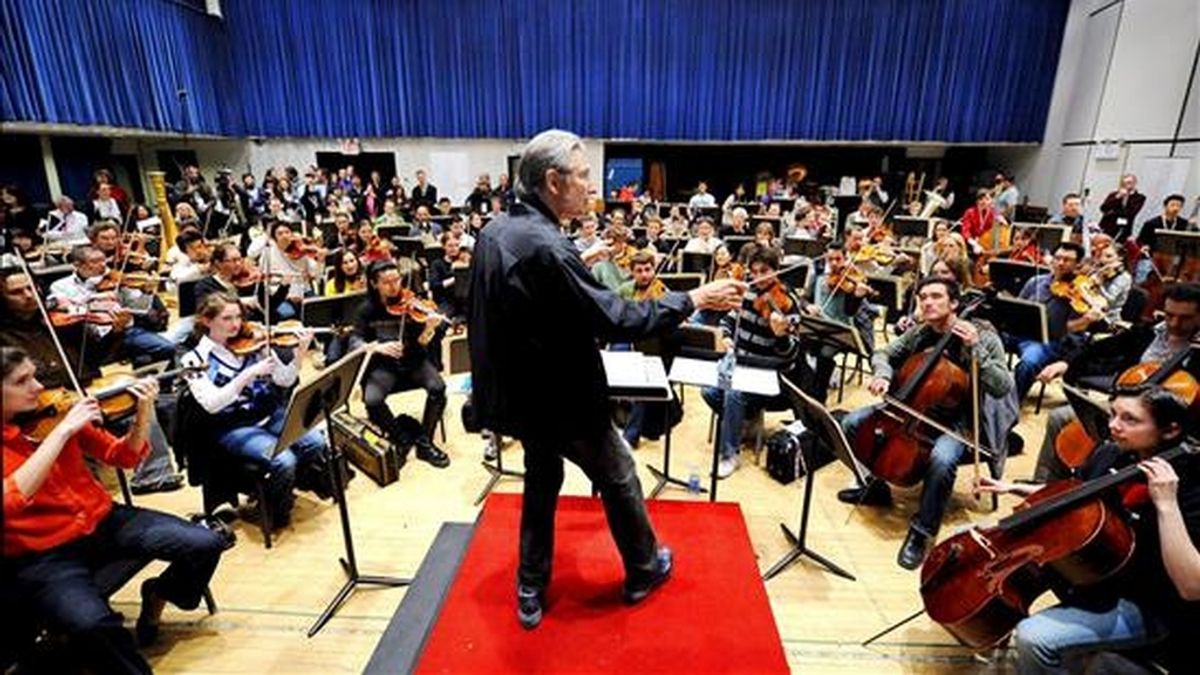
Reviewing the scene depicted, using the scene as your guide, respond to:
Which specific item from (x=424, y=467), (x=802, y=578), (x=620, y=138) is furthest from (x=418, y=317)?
(x=620, y=138)

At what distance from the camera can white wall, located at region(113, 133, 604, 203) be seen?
13578mm

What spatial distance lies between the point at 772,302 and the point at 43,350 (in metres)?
4.28

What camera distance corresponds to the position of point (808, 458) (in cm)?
316

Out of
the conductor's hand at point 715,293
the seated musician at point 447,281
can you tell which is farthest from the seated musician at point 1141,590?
the seated musician at point 447,281

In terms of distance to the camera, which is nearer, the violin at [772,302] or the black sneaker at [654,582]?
the black sneaker at [654,582]

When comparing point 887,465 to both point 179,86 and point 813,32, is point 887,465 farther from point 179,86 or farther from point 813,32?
point 179,86

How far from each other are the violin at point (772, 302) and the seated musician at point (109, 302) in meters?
4.11

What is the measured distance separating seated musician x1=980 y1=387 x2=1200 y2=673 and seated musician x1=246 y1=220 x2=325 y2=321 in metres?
5.46

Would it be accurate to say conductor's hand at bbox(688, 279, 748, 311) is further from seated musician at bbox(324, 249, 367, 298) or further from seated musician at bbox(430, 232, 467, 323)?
seated musician at bbox(324, 249, 367, 298)

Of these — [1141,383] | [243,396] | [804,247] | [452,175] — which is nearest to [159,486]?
[243,396]

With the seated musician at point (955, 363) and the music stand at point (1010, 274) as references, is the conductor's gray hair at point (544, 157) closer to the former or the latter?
the seated musician at point (955, 363)

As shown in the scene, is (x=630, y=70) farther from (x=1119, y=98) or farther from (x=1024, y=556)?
(x=1024, y=556)

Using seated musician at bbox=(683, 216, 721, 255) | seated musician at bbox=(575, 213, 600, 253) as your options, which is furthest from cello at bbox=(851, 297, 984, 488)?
seated musician at bbox=(575, 213, 600, 253)

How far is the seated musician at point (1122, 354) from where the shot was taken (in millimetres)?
3311
